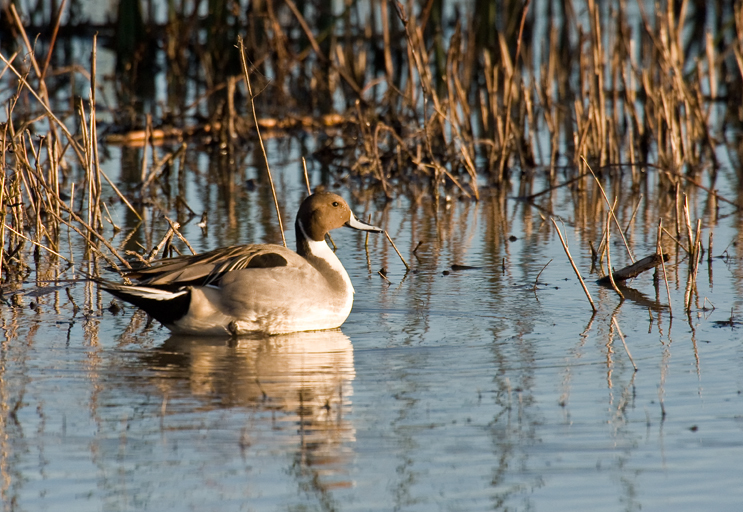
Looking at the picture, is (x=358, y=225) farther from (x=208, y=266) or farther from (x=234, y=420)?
(x=234, y=420)

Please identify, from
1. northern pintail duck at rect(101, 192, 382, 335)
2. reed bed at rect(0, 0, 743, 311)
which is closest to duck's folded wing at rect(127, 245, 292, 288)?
northern pintail duck at rect(101, 192, 382, 335)

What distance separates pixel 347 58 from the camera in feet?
45.7

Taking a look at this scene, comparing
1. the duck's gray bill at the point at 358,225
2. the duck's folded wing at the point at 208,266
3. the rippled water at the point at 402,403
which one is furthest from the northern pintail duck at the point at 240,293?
the duck's gray bill at the point at 358,225

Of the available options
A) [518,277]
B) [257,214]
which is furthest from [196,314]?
[257,214]

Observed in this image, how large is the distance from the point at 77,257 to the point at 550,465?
4491 mm

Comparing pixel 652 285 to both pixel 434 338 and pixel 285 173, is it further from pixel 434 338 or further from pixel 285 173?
pixel 285 173

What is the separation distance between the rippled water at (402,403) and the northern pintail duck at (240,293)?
11 cm

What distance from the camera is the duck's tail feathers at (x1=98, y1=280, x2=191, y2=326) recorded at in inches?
216

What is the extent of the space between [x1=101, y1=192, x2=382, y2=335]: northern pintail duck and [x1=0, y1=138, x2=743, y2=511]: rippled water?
0.36ft

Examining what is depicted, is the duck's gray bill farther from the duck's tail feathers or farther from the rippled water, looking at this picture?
the duck's tail feathers

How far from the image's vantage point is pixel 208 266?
572 cm

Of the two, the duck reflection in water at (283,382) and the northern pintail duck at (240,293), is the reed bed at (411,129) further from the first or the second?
the duck reflection in water at (283,382)

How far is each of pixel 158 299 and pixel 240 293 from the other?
40 cm

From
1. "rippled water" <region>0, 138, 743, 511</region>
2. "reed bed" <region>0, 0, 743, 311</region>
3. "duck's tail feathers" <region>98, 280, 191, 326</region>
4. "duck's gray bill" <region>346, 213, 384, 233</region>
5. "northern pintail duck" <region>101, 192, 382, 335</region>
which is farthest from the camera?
"reed bed" <region>0, 0, 743, 311</region>
